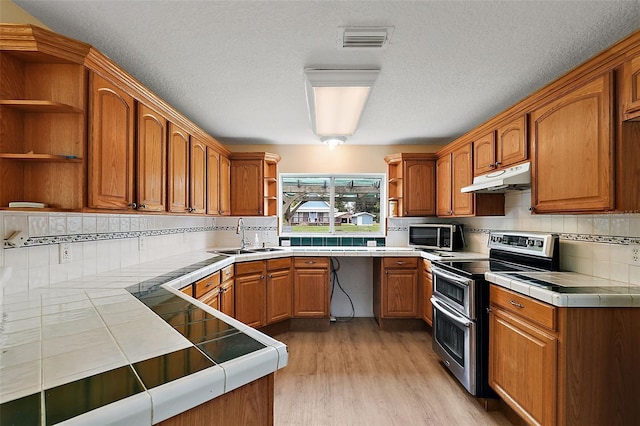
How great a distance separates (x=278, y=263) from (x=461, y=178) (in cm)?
217

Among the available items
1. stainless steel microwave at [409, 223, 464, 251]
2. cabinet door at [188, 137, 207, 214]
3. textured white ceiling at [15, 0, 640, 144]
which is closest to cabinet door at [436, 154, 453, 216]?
stainless steel microwave at [409, 223, 464, 251]

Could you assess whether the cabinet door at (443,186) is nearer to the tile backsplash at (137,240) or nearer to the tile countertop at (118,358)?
the tile backsplash at (137,240)

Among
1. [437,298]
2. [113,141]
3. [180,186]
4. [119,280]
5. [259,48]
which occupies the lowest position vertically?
[437,298]

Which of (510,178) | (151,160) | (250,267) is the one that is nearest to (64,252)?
(151,160)

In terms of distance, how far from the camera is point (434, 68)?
6.44ft

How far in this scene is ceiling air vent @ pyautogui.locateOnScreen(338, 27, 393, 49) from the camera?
5.06ft

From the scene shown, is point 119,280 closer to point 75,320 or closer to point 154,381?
point 75,320

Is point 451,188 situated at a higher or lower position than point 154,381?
higher

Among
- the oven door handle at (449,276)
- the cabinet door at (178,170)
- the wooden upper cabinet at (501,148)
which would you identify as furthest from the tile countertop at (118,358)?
the wooden upper cabinet at (501,148)

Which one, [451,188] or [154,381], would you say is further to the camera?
[451,188]

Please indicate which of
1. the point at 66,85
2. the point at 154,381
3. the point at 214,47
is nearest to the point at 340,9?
the point at 214,47

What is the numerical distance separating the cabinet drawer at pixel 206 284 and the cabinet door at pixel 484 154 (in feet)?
Result: 8.39

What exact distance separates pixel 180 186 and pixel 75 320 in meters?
1.59

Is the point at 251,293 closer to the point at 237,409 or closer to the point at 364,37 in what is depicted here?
the point at 237,409
